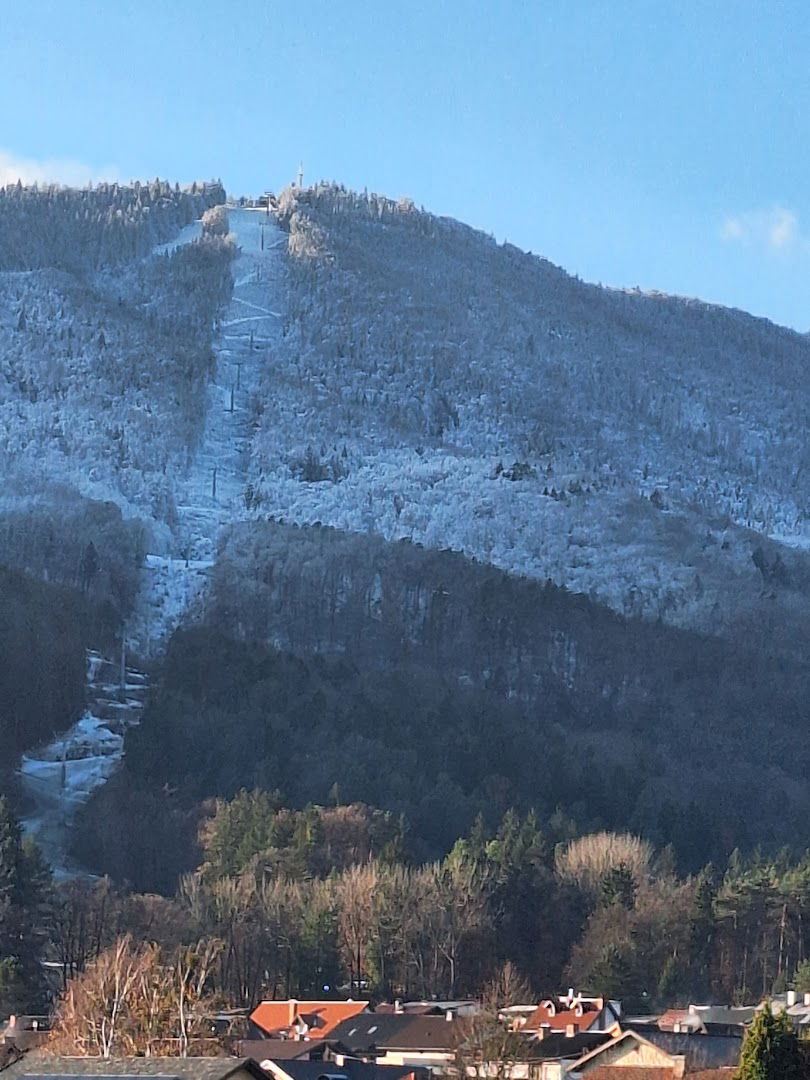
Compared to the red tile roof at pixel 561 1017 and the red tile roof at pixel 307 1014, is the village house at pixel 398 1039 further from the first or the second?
the red tile roof at pixel 561 1017

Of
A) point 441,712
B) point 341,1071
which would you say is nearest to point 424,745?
point 441,712

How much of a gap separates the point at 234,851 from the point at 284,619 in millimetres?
61378

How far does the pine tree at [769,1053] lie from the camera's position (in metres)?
40.0

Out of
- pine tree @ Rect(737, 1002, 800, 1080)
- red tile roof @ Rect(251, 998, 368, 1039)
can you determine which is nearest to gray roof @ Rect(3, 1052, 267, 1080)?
pine tree @ Rect(737, 1002, 800, 1080)

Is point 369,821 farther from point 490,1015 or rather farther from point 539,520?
point 539,520

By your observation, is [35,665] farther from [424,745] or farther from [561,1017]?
[561,1017]

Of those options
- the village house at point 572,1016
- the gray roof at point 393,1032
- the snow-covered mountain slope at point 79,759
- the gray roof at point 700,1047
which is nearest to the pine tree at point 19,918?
the gray roof at point 393,1032

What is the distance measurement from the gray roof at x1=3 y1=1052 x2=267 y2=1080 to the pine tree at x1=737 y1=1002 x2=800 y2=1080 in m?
10.8

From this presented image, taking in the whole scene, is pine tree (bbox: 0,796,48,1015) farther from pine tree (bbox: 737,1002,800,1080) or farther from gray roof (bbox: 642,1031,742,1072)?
pine tree (bbox: 737,1002,800,1080)

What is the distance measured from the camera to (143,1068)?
30.2 m

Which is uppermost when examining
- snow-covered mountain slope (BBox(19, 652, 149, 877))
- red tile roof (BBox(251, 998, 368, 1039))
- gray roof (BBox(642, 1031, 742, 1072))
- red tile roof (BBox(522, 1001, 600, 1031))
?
snow-covered mountain slope (BBox(19, 652, 149, 877))

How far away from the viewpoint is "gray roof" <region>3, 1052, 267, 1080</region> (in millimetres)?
29656

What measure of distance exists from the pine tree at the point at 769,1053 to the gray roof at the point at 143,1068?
10.8 m

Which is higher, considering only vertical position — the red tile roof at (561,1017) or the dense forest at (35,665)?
the dense forest at (35,665)
